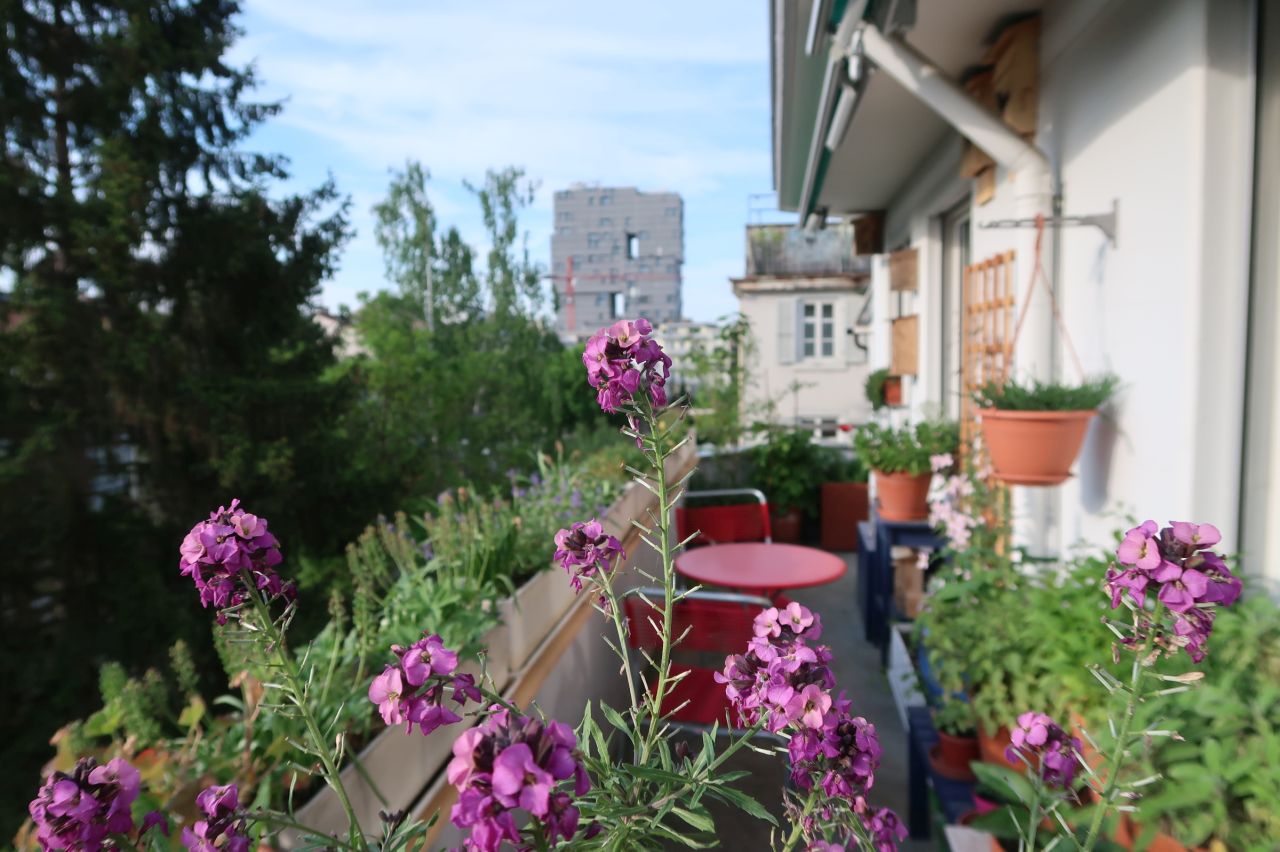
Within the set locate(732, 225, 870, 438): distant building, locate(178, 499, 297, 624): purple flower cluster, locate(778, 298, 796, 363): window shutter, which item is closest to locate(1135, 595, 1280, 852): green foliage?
locate(178, 499, 297, 624): purple flower cluster

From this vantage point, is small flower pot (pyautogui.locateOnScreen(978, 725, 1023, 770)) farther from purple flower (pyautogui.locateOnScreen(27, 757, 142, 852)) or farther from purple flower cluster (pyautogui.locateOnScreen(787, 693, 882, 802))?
purple flower (pyautogui.locateOnScreen(27, 757, 142, 852))

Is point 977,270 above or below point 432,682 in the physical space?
above

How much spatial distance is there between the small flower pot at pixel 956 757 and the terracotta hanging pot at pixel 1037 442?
848 mm

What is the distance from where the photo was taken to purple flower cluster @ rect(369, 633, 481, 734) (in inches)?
19.5

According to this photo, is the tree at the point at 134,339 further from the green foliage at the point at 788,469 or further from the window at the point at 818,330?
the window at the point at 818,330

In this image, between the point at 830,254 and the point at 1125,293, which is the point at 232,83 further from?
the point at 830,254

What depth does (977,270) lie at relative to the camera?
3.57 m

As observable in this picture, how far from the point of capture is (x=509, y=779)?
1.21 feet

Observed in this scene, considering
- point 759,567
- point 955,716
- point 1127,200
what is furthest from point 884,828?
point 759,567

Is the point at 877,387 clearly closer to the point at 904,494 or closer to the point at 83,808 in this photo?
the point at 904,494

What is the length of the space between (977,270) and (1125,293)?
1.42 m

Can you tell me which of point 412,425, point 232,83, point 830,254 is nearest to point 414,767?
point 412,425

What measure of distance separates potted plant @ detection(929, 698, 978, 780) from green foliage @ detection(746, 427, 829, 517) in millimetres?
4406

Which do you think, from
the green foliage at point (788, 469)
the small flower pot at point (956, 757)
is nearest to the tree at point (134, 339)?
the green foliage at point (788, 469)
